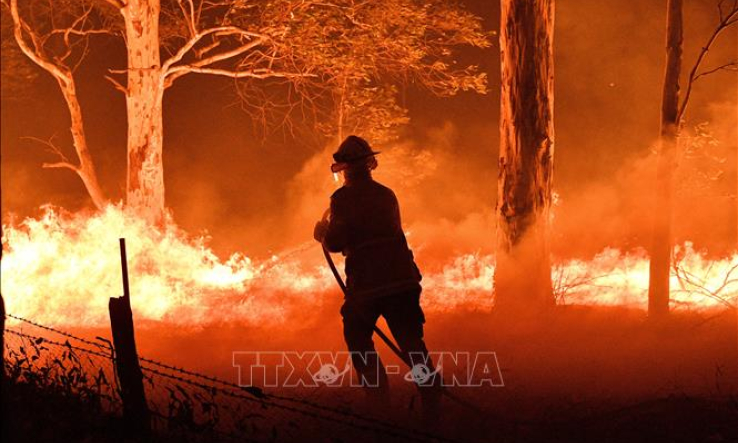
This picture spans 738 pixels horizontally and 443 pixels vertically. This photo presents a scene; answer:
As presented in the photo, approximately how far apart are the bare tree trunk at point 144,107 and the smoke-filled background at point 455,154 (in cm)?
507

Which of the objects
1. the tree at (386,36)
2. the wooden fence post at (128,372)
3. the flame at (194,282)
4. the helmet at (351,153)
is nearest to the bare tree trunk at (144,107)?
the flame at (194,282)

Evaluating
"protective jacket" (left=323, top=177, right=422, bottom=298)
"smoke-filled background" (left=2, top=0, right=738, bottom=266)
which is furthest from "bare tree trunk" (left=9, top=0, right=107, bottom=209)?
"protective jacket" (left=323, top=177, right=422, bottom=298)

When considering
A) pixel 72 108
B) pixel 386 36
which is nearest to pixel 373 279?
pixel 386 36

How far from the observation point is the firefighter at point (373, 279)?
6.25 meters

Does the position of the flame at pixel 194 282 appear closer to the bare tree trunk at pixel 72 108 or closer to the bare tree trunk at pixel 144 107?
the bare tree trunk at pixel 144 107

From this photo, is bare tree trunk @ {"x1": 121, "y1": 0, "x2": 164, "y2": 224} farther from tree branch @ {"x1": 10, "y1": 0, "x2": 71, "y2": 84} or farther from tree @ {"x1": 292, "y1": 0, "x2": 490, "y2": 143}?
tree @ {"x1": 292, "y1": 0, "x2": 490, "y2": 143}

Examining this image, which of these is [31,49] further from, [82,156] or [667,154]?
[667,154]

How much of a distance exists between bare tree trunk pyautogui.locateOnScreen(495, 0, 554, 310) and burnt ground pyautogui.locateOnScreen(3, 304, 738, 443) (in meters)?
0.56

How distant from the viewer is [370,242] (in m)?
6.30

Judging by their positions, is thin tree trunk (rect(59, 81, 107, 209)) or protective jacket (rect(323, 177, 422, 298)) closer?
protective jacket (rect(323, 177, 422, 298))

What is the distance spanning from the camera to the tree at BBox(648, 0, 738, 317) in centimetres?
911

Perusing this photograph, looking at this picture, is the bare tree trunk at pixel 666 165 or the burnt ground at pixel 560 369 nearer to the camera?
the burnt ground at pixel 560 369

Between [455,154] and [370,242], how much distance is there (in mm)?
13456

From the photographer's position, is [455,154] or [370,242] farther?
[455,154]
